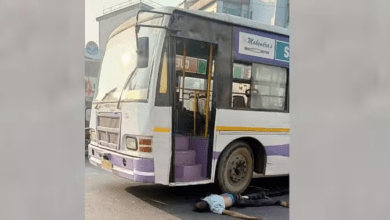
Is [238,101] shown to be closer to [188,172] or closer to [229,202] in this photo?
[188,172]

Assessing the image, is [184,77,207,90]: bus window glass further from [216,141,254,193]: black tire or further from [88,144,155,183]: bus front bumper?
[88,144,155,183]: bus front bumper

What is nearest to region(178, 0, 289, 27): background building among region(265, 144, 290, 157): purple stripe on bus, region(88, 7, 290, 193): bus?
region(88, 7, 290, 193): bus

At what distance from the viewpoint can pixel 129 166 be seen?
14.6 feet

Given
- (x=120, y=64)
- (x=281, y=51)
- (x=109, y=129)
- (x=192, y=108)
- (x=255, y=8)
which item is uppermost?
(x=255, y=8)

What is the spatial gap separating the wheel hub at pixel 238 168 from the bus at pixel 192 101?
0.6 inches

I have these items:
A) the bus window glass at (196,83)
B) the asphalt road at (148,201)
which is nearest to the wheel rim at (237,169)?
the asphalt road at (148,201)

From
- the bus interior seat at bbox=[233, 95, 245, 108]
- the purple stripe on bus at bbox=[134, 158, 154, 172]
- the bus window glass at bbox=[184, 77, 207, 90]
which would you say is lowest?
the purple stripe on bus at bbox=[134, 158, 154, 172]

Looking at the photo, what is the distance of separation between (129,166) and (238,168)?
170 cm

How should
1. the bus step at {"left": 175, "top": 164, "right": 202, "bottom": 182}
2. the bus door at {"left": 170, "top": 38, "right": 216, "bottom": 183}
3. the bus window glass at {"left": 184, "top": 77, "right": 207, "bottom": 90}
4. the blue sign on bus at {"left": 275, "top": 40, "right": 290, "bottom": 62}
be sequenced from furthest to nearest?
1. the blue sign on bus at {"left": 275, "top": 40, "right": 290, "bottom": 62}
2. the bus window glass at {"left": 184, "top": 77, "right": 207, "bottom": 90}
3. the bus door at {"left": 170, "top": 38, "right": 216, "bottom": 183}
4. the bus step at {"left": 175, "top": 164, "right": 202, "bottom": 182}

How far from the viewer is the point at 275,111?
18.1 feet

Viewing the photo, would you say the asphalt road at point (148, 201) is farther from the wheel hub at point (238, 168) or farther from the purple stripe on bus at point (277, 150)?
the purple stripe on bus at point (277, 150)

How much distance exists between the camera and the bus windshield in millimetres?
4561

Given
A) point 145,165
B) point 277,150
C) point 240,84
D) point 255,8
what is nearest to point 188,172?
point 145,165
